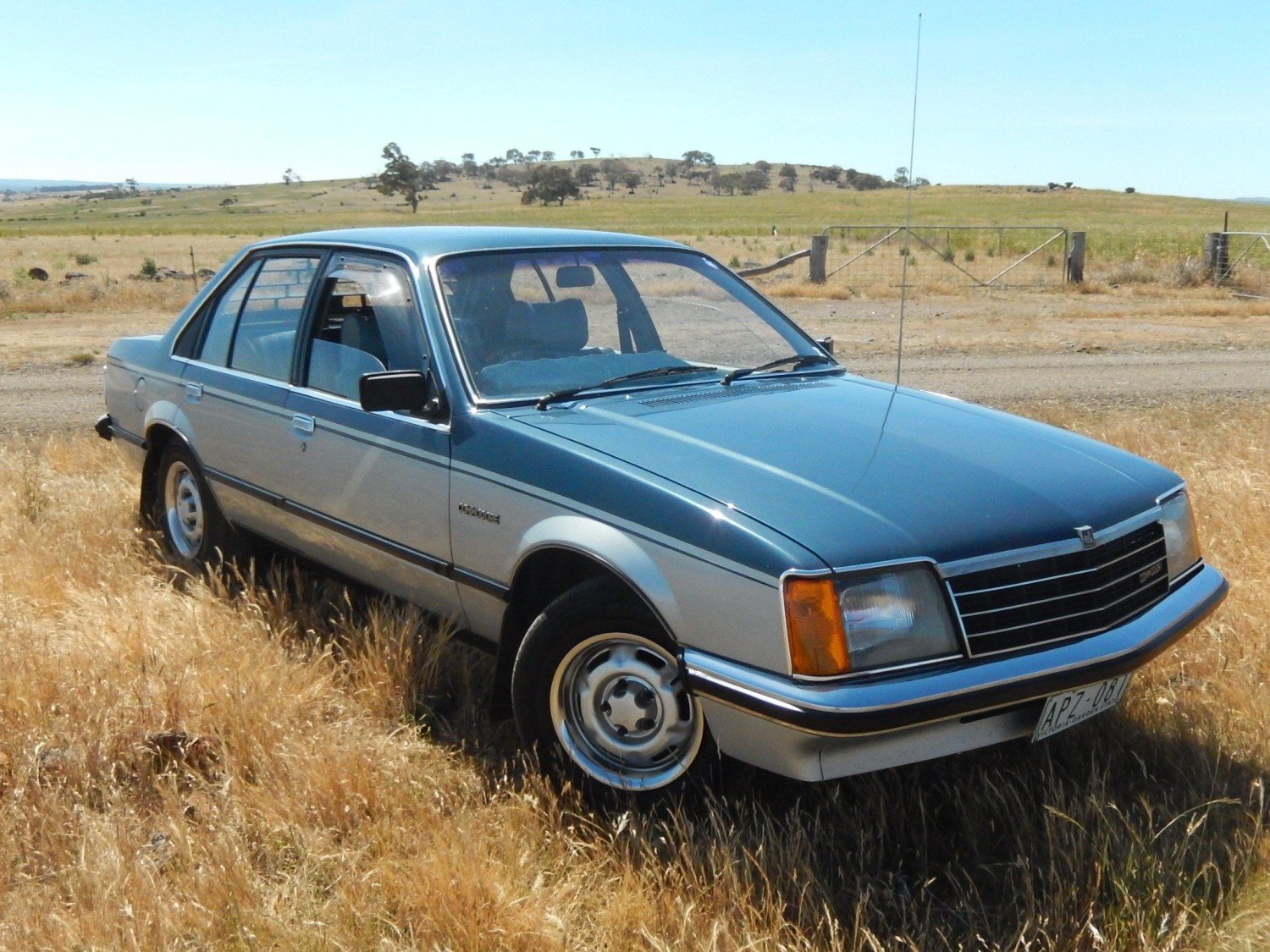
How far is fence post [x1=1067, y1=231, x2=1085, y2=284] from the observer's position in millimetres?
24094

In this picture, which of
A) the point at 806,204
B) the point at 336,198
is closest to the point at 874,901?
the point at 806,204

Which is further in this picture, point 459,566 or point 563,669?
point 459,566

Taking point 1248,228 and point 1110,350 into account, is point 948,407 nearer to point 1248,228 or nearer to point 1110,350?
point 1110,350

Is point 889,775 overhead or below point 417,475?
below

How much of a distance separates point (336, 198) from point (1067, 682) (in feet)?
460

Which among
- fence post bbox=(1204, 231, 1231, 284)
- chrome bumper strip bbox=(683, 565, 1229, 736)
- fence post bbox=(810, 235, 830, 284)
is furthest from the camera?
fence post bbox=(810, 235, 830, 284)

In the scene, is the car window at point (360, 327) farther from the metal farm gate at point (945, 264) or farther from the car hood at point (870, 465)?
the metal farm gate at point (945, 264)

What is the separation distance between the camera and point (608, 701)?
10.8 ft

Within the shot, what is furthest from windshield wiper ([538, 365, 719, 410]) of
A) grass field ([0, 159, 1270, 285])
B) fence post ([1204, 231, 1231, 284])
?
grass field ([0, 159, 1270, 285])

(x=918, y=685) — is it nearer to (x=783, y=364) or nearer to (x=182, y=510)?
(x=783, y=364)

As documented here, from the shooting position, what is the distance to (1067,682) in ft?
9.99

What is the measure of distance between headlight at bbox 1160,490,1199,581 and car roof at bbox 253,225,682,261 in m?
2.11

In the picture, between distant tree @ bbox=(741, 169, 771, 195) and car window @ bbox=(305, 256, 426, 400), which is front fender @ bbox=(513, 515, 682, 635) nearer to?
car window @ bbox=(305, 256, 426, 400)

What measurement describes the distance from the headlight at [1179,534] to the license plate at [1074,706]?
507 millimetres
